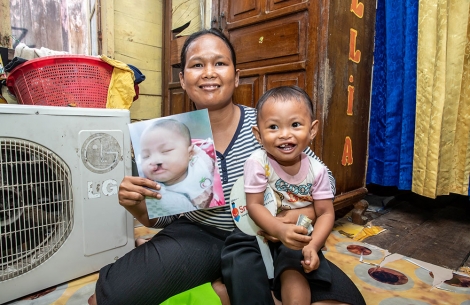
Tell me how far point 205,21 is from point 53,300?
1818 mm

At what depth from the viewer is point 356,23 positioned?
4.69 feet

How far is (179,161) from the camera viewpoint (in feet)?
2.60

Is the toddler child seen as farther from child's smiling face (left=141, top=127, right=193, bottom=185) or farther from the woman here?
child's smiling face (left=141, top=127, right=193, bottom=185)

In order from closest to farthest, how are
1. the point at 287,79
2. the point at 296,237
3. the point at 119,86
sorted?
the point at 296,237
the point at 119,86
the point at 287,79

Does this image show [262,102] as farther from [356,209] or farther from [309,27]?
[356,209]

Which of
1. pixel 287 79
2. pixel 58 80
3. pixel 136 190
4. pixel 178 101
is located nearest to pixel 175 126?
pixel 136 190

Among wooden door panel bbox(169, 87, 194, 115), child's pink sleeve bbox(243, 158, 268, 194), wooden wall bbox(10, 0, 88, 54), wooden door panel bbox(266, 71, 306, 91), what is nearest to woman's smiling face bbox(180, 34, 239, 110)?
child's pink sleeve bbox(243, 158, 268, 194)

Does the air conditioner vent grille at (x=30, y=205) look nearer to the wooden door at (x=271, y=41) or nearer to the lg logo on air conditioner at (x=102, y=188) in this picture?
the lg logo on air conditioner at (x=102, y=188)

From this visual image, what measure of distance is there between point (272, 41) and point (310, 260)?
1.15 meters

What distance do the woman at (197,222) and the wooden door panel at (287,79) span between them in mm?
518

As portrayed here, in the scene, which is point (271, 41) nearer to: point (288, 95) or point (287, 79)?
point (287, 79)

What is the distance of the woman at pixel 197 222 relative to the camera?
728 mm

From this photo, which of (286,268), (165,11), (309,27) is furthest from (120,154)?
(165,11)

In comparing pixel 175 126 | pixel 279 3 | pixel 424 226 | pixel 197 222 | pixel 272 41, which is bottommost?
pixel 424 226
